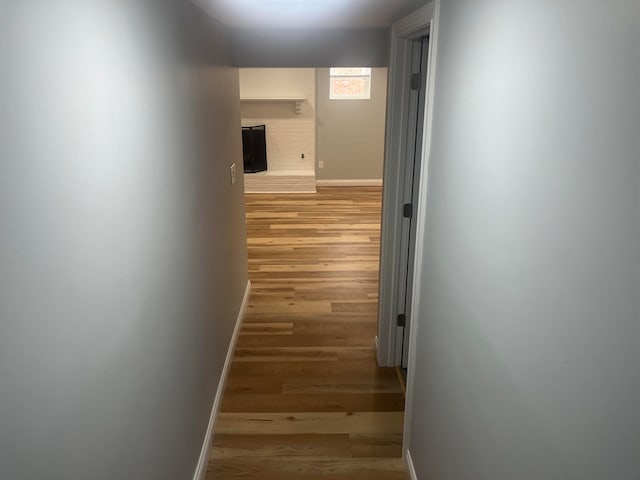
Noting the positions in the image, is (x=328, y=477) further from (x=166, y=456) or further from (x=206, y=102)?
(x=206, y=102)

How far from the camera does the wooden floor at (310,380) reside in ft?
7.75

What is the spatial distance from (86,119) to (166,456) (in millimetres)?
1247

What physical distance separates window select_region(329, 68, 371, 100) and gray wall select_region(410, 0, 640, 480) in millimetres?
6022

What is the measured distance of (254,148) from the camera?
7.52 metres

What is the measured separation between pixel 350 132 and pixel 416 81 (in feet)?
17.1

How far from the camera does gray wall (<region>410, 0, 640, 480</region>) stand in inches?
28.6

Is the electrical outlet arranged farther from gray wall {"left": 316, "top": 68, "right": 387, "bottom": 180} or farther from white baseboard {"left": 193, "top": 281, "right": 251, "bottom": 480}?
gray wall {"left": 316, "top": 68, "right": 387, "bottom": 180}

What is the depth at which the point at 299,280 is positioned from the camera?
442 cm

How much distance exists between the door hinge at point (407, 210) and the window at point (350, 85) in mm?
5124

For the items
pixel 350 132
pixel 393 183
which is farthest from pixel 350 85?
pixel 393 183

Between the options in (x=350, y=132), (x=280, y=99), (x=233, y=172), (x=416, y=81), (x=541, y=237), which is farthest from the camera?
(x=350, y=132)

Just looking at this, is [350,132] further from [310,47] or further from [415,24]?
[415,24]

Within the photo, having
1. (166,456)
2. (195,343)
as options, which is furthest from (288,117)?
(166,456)

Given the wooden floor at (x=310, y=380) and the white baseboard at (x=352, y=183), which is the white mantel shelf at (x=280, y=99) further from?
the wooden floor at (x=310, y=380)
